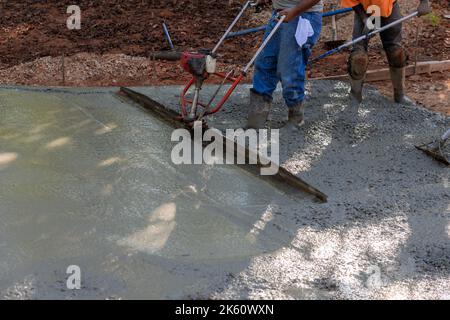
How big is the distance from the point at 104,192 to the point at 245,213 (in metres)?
0.99

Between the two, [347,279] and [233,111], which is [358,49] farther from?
[347,279]

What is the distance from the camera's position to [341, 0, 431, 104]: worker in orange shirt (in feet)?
20.9

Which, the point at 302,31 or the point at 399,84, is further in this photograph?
the point at 399,84

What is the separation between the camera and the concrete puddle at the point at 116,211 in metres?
3.86

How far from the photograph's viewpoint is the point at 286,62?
19.0 feet

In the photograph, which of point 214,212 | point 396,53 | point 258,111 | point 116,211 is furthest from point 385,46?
Result: point 116,211

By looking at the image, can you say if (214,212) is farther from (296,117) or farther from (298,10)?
(298,10)

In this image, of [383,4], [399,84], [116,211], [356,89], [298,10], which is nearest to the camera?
[116,211]

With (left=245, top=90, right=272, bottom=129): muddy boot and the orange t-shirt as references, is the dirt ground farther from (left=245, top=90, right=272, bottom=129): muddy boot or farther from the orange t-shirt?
(left=245, top=90, right=272, bottom=129): muddy boot

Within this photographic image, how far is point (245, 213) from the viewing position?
15.3 ft

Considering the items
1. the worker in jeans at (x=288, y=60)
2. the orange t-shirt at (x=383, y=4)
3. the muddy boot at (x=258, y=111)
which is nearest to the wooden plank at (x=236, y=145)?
the muddy boot at (x=258, y=111)

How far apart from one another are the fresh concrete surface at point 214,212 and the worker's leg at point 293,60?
321 mm

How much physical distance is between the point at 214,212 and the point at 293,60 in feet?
5.70
